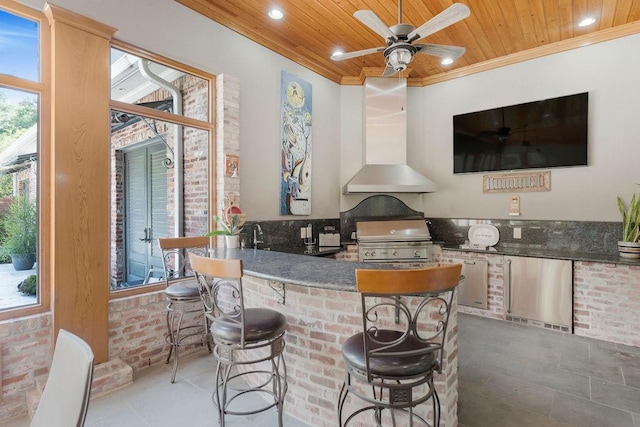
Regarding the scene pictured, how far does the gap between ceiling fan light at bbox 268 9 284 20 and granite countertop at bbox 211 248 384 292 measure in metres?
2.46

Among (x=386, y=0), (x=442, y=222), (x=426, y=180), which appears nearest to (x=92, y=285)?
(x=386, y=0)

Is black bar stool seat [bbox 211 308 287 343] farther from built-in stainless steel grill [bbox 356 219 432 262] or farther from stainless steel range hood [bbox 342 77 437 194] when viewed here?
stainless steel range hood [bbox 342 77 437 194]

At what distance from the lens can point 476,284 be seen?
13.2 ft

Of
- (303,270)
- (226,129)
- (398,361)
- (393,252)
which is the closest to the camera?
(398,361)

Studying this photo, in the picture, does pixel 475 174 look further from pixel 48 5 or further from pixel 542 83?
pixel 48 5

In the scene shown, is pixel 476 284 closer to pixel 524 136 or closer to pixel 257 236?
pixel 524 136

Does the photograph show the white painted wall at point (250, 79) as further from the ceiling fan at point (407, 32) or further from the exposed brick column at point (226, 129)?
the ceiling fan at point (407, 32)

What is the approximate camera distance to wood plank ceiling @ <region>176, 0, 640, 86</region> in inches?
122

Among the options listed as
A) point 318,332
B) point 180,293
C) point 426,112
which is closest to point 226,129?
point 180,293

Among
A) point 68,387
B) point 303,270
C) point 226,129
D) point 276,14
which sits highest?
point 276,14

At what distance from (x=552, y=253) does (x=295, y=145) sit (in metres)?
3.40

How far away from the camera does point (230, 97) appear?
3.25 metres

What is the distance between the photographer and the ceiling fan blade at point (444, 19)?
A: 2.05m

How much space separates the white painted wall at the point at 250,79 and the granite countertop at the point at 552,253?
2.07 m
